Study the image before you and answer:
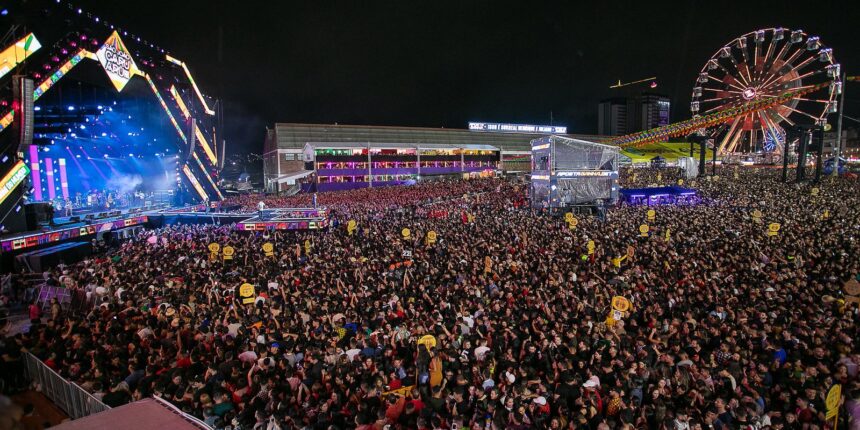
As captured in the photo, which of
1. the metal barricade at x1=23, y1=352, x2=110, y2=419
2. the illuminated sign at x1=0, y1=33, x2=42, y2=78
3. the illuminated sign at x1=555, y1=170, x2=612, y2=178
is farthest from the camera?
the illuminated sign at x1=555, y1=170, x2=612, y2=178

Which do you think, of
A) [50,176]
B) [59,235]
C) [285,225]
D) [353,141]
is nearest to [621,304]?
[285,225]

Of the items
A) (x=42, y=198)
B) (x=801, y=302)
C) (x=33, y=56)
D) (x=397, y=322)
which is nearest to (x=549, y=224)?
(x=801, y=302)

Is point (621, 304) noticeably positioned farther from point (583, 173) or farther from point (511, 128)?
point (511, 128)

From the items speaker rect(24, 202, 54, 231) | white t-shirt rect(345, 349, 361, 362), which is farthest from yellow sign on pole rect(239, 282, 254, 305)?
speaker rect(24, 202, 54, 231)

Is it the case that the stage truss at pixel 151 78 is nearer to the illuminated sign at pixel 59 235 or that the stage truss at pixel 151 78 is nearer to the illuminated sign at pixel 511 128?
the illuminated sign at pixel 59 235

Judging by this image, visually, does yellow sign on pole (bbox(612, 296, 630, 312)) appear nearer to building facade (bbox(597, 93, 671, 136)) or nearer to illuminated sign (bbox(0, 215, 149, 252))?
illuminated sign (bbox(0, 215, 149, 252))

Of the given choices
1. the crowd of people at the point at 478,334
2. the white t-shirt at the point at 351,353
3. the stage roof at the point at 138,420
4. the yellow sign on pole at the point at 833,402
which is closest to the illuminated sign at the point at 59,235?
the crowd of people at the point at 478,334
